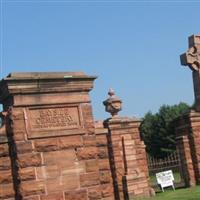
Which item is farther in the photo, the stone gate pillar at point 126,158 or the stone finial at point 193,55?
the stone finial at point 193,55

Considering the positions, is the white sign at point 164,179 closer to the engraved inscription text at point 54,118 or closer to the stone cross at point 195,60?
the stone cross at point 195,60

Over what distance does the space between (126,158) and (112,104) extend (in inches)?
67.3

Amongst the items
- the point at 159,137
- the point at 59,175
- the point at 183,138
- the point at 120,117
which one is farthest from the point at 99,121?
the point at 159,137

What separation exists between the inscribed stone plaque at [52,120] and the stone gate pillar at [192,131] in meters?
8.63

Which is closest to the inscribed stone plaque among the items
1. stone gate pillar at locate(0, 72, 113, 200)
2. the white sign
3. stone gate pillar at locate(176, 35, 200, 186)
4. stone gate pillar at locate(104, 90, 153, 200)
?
stone gate pillar at locate(0, 72, 113, 200)

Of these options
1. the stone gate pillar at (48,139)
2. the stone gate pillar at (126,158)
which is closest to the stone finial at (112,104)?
the stone gate pillar at (126,158)

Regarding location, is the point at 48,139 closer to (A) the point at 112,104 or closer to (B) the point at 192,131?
(A) the point at 112,104

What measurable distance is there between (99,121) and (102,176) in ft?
20.5

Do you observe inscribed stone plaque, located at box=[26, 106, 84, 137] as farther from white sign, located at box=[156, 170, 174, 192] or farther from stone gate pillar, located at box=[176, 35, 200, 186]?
white sign, located at box=[156, 170, 174, 192]

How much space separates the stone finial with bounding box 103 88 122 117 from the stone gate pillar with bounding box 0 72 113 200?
6.69 metres

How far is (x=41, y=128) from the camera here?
22.7ft

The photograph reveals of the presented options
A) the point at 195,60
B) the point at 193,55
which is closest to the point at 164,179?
the point at 195,60

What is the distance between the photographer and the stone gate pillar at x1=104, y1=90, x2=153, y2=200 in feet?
44.1

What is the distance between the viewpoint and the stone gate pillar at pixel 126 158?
44.1ft
